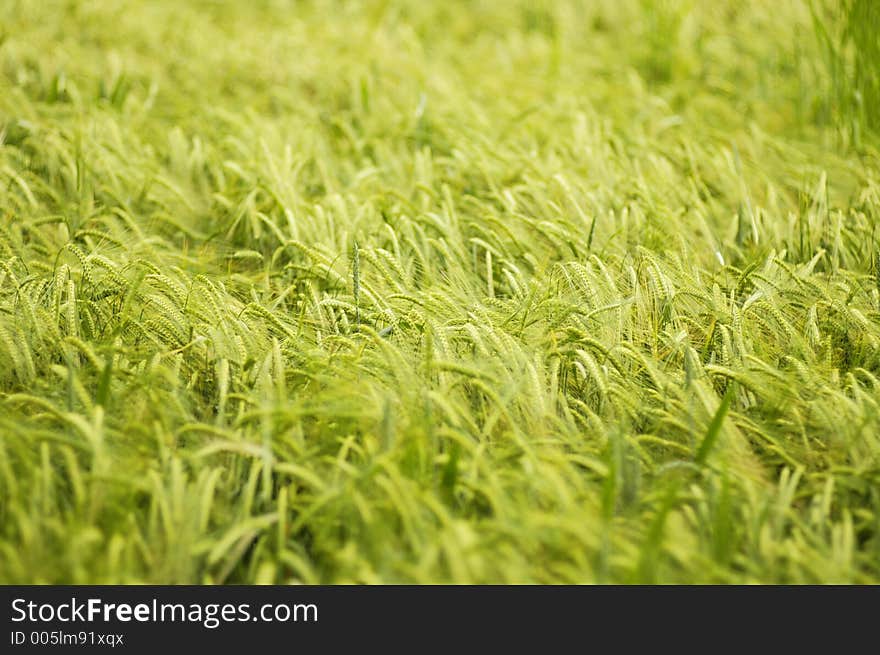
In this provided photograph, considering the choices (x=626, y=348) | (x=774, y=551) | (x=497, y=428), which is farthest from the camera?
(x=626, y=348)

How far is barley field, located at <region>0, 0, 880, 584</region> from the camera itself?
1.44m

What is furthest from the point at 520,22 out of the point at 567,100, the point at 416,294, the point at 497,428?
the point at 497,428

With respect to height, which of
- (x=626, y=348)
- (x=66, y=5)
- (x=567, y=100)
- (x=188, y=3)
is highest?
(x=188, y=3)

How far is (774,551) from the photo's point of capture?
1438mm

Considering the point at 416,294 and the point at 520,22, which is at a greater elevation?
the point at 520,22

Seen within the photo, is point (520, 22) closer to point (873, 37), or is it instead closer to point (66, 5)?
point (873, 37)

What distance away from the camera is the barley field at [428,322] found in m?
1.44

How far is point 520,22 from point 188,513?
3.81 m

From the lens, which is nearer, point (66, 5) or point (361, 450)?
point (361, 450)

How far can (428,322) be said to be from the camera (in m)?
1.84

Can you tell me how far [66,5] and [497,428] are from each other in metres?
3.54

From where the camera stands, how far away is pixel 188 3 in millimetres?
4418

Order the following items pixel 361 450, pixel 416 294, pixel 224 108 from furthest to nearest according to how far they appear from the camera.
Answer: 1. pixel 224 108
2. pixel 416 294
3. pixel 361 450

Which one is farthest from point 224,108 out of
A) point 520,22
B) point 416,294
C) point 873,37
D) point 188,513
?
point 873,37
